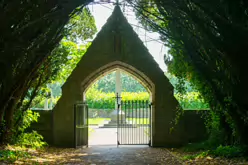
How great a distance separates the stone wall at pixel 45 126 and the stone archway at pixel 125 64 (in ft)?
0.68

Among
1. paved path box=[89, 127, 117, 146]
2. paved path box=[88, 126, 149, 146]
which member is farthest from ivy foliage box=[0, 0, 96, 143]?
paved path box=[88, 126, 149, 146]

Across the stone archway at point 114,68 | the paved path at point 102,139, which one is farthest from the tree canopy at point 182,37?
the paved path at point 102,139

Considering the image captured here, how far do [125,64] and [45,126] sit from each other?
376cm

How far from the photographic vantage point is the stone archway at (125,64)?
1142 centimetres

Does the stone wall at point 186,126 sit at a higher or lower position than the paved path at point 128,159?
higher

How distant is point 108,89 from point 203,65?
3758 centimetres

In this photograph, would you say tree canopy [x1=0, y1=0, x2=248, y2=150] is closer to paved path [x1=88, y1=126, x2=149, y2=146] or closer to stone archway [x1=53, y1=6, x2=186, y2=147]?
stone archway [x1=53, y1=6, x2=186, y2=147]

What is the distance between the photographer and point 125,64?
38.4ft

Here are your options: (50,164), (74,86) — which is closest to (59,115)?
(74,86)

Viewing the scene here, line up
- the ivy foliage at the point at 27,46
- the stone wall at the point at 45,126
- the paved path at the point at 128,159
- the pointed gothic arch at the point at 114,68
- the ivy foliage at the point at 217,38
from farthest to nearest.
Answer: the pointed gothic arch at the point at 114,68 < the stone wall at the point at 45,126 < the paved path at the point at 128,159 < the ivy foliage at the point at 217,38 < the ivy foliage at the point at 27,46

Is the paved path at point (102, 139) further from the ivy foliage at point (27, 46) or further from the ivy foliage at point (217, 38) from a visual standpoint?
the ivy foliage at point (217, 38)

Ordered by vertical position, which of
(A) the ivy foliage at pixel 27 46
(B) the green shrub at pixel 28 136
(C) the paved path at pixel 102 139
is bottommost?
(C) the paved path at pixel 102 139

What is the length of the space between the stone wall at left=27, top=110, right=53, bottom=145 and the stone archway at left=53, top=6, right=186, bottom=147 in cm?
21

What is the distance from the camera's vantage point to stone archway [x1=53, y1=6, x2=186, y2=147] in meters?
11.4
